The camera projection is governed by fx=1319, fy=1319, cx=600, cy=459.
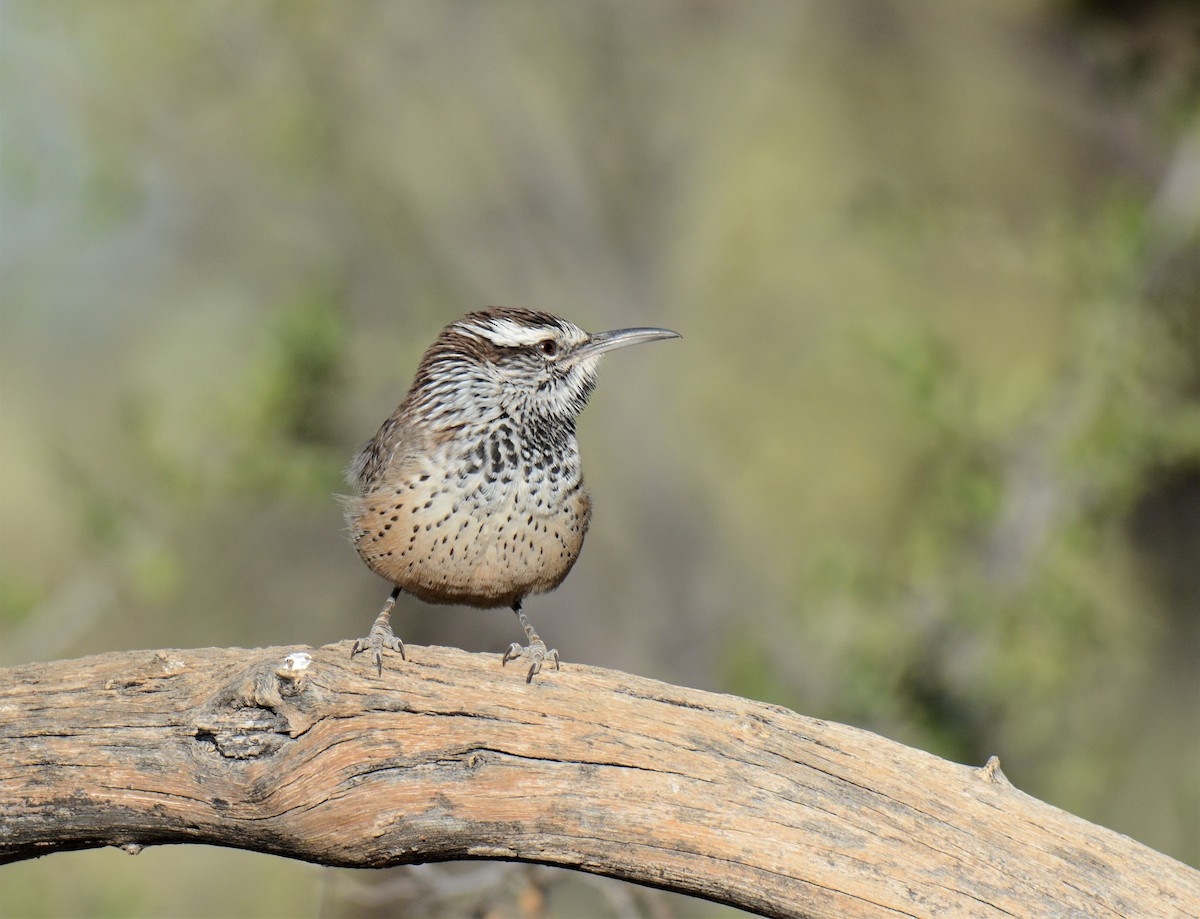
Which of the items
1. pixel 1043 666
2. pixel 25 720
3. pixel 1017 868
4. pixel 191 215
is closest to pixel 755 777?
pixel 1017 868

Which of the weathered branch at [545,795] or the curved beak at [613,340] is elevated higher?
the curved beak at [613,340]

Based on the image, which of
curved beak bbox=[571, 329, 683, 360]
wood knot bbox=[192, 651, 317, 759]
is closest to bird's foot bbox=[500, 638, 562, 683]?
wood knot bbox=[192, 651, 317, 759]

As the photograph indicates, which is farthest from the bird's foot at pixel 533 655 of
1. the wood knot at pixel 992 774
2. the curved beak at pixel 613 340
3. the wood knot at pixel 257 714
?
the curved beak at pixel 613 340

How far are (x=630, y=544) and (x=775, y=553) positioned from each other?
1347mm

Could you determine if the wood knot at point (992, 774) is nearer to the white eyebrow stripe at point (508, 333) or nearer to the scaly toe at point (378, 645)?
the scaly toe at point (378, 645)

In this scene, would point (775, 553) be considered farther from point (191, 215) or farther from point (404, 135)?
point (191, 215)

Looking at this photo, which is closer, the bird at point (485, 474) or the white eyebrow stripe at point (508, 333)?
the bird at point (485, 474)

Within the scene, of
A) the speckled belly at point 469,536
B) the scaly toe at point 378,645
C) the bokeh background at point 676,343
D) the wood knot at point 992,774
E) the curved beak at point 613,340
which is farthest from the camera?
the bokeh background at point 676,343

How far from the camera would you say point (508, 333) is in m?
3.93

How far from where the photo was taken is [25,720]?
9.60 feet

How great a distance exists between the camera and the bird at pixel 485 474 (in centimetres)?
350

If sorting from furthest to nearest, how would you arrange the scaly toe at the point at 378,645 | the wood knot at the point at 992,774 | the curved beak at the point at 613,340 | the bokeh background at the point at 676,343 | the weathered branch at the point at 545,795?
the bokeh background at the point at 676,343, the curved beak at the point at 613,340, the scaly toe at the point at 378,645, the wood knot at the point at 992,774, the weathered branch at the point at 545,795

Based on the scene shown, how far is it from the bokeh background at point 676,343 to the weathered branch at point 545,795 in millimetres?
1363

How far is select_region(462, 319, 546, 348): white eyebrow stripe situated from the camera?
3.92 m
